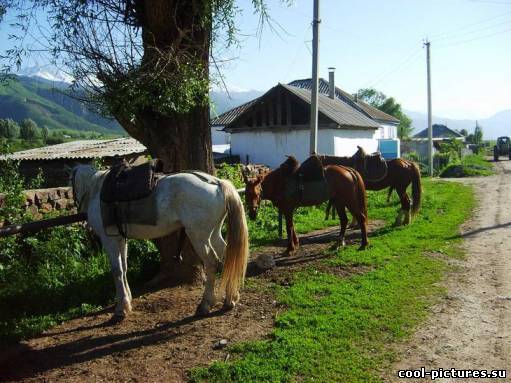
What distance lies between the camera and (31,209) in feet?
21.8

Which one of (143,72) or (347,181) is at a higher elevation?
(143,72)

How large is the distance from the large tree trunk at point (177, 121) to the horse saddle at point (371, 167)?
491cm

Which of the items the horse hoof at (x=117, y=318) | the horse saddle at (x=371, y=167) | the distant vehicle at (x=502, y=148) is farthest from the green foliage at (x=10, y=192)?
the distant vehicle at (x=502, y=148)

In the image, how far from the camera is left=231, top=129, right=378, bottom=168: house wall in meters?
20.8

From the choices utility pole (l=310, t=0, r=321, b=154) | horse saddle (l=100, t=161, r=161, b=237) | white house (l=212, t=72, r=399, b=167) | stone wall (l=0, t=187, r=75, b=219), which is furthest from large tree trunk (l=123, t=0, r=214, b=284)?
white house (l=212, t=72, r=399, b=167)

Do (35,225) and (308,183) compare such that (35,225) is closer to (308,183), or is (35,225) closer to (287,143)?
(308,183)

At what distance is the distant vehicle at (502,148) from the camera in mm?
38188

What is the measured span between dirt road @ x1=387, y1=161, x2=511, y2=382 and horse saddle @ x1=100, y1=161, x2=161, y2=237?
301 cm

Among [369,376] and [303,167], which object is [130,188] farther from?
[303,167]

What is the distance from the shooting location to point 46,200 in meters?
6.96

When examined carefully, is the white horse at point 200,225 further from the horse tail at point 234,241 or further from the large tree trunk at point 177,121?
the large tree trunk at point 177,121

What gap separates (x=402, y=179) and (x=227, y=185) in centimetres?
657

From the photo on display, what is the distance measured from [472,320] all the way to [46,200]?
618 centimetres

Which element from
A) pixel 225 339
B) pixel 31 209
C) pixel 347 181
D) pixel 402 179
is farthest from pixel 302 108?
pixel 225 339
